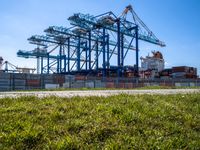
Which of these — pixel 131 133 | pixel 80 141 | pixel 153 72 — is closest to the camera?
pixel 80 141

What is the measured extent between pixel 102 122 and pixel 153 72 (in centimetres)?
6724

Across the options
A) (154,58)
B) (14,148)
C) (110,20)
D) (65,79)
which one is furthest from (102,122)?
(154,58)

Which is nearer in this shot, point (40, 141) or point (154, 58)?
point (40, 141)

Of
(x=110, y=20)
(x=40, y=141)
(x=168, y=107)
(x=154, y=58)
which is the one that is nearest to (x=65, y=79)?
(x=110, y=20)

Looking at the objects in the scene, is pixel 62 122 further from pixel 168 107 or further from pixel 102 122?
pixel 168 107

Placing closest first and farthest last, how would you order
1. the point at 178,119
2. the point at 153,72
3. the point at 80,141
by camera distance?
the point at 80,141 → the point at 178,119 → the point at 153,72

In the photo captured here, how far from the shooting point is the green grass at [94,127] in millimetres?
5043

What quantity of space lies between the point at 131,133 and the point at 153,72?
2657 inches

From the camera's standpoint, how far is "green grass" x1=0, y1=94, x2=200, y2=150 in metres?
5.04

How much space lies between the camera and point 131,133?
5.70 metres

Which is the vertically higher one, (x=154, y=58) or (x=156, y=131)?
(x=154, y=58)

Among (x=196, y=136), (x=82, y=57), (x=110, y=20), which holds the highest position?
(x=110, y=20)

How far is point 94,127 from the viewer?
568 centimetres

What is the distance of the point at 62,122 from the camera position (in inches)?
236
